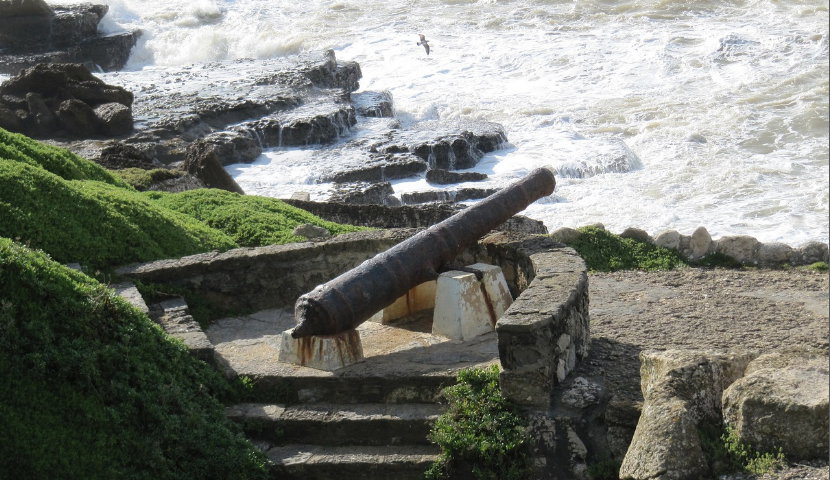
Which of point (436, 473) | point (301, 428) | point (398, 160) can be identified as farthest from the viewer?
point (398, 160)

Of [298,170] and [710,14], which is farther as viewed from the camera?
[710,14]

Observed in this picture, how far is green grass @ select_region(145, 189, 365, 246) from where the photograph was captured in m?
10.8

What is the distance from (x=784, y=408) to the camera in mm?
4719

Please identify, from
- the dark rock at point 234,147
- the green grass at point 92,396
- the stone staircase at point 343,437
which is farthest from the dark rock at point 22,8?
the stone staircase at point 343,437

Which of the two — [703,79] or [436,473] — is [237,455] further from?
[703,79]

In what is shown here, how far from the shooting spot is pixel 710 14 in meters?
27.8

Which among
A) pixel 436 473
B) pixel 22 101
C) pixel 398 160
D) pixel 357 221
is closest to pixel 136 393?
pixel 436 473

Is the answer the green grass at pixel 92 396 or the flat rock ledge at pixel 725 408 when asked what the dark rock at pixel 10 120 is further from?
the flat rock ledge at pixel 725 408

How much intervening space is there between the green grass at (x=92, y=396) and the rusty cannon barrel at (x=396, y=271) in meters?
0.73

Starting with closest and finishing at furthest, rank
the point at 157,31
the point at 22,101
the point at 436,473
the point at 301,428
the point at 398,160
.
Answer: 1. the point at 436,473
2. the point at 301,428
3. the point at 398,160
4. the point at 22,101
5. the point at 157,31

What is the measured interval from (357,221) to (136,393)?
28.2 feet

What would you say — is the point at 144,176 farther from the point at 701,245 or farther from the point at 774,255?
the point at 774,255

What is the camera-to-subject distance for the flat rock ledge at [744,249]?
11.2 meters

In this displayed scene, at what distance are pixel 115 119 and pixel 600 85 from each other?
10.6m
